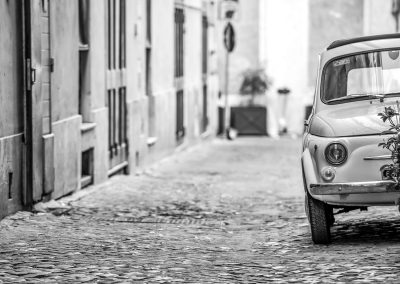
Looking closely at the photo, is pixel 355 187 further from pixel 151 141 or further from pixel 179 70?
pixel 179 70

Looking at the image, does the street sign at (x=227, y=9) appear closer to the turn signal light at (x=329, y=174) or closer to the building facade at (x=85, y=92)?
the building facade at (x=85, y=92)

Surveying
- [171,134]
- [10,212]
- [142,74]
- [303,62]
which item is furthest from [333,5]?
[10,212]

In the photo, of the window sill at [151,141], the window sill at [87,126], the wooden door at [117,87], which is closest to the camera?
the window sill at [87,126]

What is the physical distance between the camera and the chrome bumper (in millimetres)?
9617

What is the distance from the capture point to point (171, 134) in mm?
23844

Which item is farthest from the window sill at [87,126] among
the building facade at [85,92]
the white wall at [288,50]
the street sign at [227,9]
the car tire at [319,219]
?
the white wall at [288,50]

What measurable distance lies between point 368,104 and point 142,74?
10.1m

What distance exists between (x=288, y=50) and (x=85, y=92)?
2249 cm

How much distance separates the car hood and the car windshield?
13.5 inches

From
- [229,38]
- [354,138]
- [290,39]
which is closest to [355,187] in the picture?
[354,138]

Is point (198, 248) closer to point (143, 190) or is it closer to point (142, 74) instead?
point (143, 190)

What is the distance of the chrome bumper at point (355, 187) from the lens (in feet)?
31.6

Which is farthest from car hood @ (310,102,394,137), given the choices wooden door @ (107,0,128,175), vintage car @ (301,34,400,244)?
wooden door @ (107,0,128,175)

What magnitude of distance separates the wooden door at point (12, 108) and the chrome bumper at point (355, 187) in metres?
3.45
